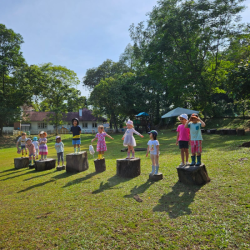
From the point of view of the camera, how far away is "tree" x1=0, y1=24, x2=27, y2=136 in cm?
2803

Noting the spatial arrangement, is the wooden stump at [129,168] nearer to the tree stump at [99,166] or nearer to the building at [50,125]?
the tree stump at [99,166]

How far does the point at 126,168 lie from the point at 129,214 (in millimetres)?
2886

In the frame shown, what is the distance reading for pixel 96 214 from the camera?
429cm

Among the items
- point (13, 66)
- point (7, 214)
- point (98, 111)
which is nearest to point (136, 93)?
point (98, 111)

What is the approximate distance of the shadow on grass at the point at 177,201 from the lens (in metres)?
4.21

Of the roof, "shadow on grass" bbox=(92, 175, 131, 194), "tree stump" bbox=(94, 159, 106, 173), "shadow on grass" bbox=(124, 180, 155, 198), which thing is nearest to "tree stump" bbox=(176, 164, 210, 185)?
"shadow on grass" bbox=(124, 180, 155, 198)

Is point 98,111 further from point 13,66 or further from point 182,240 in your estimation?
point 182,240

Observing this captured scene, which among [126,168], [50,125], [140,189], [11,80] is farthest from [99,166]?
[50,125]

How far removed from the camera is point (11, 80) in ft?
97.8

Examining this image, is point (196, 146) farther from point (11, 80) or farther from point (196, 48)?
point (11, 80)

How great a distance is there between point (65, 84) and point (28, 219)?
1523 inches

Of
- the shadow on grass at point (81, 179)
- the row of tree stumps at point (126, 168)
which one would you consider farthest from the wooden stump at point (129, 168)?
the shadow on grass at point (81, 179)

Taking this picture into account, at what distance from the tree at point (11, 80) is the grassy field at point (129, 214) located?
2508 centimetres

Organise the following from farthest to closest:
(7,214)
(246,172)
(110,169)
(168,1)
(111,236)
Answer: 1. (168,1)
2. (110,169)
3. (246,172)
4. (7,214)
5. (111,236)
